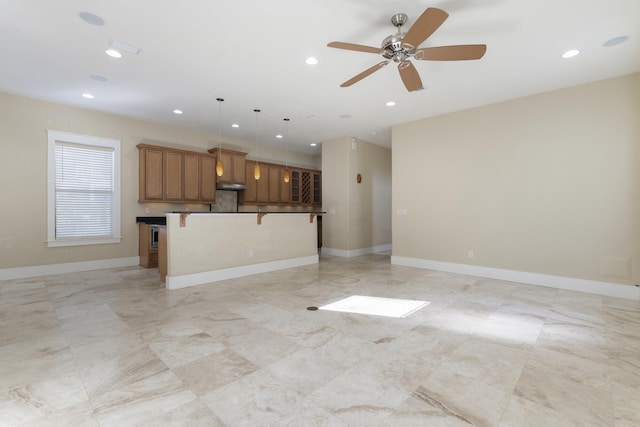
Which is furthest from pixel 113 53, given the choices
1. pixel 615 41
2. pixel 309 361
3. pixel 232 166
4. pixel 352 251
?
pixel 352 251

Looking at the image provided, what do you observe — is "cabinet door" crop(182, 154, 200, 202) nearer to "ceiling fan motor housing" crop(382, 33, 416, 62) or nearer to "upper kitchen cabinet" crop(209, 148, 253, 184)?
"upper kitchen cabinet" crop(209, 148, 253, 184)

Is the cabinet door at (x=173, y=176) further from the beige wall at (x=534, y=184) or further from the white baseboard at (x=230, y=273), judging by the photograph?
the beige wall at (x=534, y=184)

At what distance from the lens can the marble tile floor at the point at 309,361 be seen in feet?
5.55

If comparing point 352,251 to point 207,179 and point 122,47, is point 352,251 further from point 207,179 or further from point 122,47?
point 122,47

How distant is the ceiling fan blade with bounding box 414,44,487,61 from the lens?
8.73ft

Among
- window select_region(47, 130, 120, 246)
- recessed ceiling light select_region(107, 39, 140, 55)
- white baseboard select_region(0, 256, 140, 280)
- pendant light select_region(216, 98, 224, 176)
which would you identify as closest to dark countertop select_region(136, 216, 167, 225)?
window select_region(47, 130, 120, 246)

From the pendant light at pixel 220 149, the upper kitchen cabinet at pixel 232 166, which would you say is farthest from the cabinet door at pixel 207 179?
the pendant light at pixel 220 149

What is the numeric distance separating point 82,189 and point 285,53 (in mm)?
4964

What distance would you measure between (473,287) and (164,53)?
17.9ft

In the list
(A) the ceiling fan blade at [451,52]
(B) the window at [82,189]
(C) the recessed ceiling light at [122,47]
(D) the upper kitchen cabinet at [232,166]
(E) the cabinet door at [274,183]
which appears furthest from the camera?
(E) the cabinet door at [274,183]

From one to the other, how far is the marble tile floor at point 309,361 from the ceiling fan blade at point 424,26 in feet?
8.85

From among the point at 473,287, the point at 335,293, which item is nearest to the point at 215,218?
the point at 335,293

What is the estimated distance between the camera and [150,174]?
20.2ft

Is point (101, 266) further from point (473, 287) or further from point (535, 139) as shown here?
point (535, 139)
